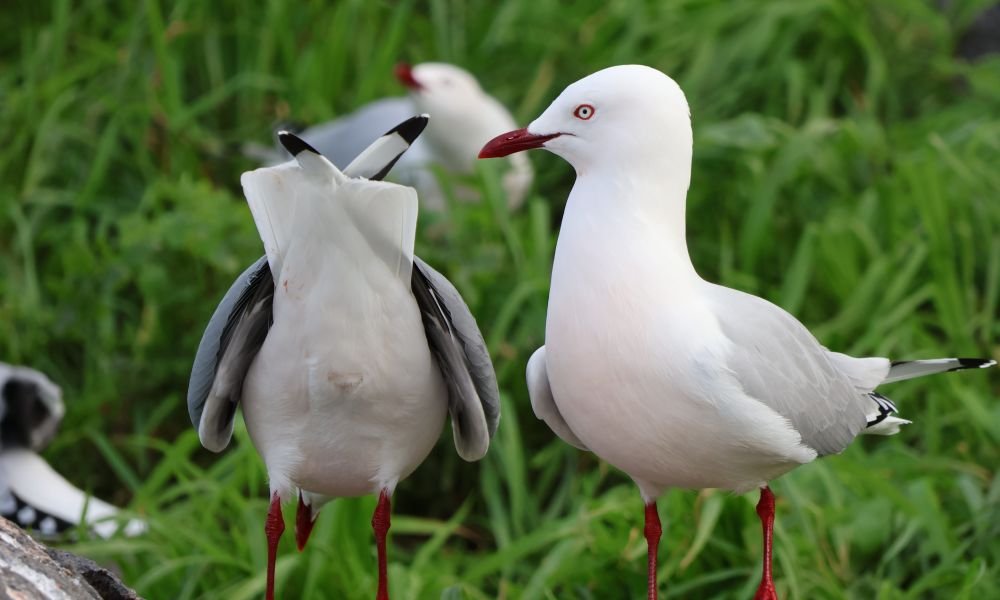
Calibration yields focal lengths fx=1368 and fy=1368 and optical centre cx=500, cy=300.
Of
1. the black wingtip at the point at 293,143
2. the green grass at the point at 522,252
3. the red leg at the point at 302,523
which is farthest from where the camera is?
the green grass at the point at 522,252

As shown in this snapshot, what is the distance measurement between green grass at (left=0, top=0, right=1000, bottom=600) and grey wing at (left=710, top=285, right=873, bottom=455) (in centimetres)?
70

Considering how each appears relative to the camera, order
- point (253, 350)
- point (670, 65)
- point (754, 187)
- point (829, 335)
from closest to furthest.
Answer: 1. point (253, 350)
2. point (829, 335)
3. point (754, 187)
4. point (670, 65)

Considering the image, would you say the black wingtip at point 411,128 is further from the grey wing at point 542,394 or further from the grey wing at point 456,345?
the grey wing at point 542,394

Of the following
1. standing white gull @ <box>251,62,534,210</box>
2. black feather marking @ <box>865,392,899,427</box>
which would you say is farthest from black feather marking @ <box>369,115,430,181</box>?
standing white gull @ <box>251,62,534,210</box>

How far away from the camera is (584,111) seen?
1980 millimetres

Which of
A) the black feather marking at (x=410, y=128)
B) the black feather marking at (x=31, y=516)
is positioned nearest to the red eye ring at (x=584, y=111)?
the black feather marking at (x=410, y=128)

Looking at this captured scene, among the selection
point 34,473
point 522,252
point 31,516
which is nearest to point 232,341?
point 31,516

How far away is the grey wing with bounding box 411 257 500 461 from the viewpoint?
203cm

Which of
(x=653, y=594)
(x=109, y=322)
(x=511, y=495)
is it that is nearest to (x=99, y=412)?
(x=109, y=322)

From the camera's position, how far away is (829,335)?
3.79 m

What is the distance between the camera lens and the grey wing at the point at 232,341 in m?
2.02

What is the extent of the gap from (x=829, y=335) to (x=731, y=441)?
1953 mm

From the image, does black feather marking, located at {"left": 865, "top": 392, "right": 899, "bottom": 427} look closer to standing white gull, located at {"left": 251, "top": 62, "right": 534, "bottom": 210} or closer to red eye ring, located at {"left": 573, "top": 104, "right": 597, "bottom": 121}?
red eye ring, located at {"left": 573, "top": 104, "right": 597, "bottom": 121}

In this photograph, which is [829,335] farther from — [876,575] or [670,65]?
[670,65]
